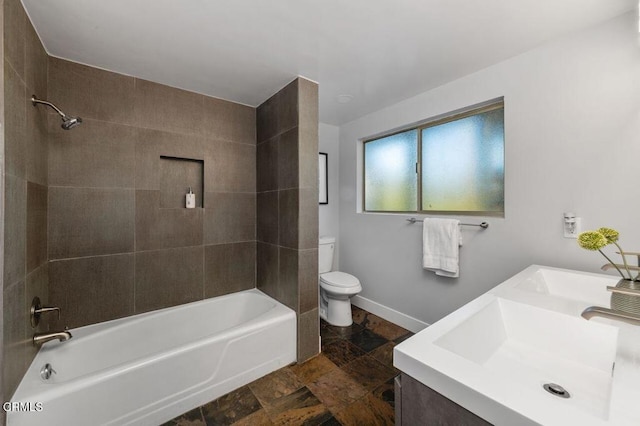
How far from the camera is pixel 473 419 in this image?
0.59 meters

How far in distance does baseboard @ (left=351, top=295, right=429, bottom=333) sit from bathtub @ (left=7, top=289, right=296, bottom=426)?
111 centimetres

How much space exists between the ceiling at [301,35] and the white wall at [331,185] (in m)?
0.99

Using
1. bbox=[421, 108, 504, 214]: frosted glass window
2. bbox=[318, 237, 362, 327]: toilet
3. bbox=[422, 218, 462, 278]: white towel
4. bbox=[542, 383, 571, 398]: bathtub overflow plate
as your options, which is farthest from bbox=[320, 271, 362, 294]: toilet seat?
bbox=[542, 383, 571, 398]: bathtub overflow plate

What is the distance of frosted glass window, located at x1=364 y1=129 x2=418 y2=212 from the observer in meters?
→ 2.54

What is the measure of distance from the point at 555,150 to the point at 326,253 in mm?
2093

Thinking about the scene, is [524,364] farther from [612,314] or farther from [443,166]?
[443,166]

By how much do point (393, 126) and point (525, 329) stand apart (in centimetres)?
200

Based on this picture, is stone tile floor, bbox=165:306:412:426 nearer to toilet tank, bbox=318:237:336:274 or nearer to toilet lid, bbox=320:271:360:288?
toilet lid, bbox=320:271:360:288

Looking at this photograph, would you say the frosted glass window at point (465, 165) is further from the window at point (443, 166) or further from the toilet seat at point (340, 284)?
the toilet seat at point (340, 284)

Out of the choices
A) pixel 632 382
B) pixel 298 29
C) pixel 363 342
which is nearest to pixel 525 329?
pixel 632 382

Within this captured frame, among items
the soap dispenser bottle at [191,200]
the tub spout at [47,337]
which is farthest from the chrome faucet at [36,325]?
the soap dispenser bottle at [191,200]

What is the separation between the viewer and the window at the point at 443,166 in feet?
6.46

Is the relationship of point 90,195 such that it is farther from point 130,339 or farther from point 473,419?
point 473,419

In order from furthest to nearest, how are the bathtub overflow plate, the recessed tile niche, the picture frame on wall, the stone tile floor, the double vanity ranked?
Result: the picture frame on wall
the recessed tile niche
the stone tile floor
the bathtub overflow plate
the double vanity
